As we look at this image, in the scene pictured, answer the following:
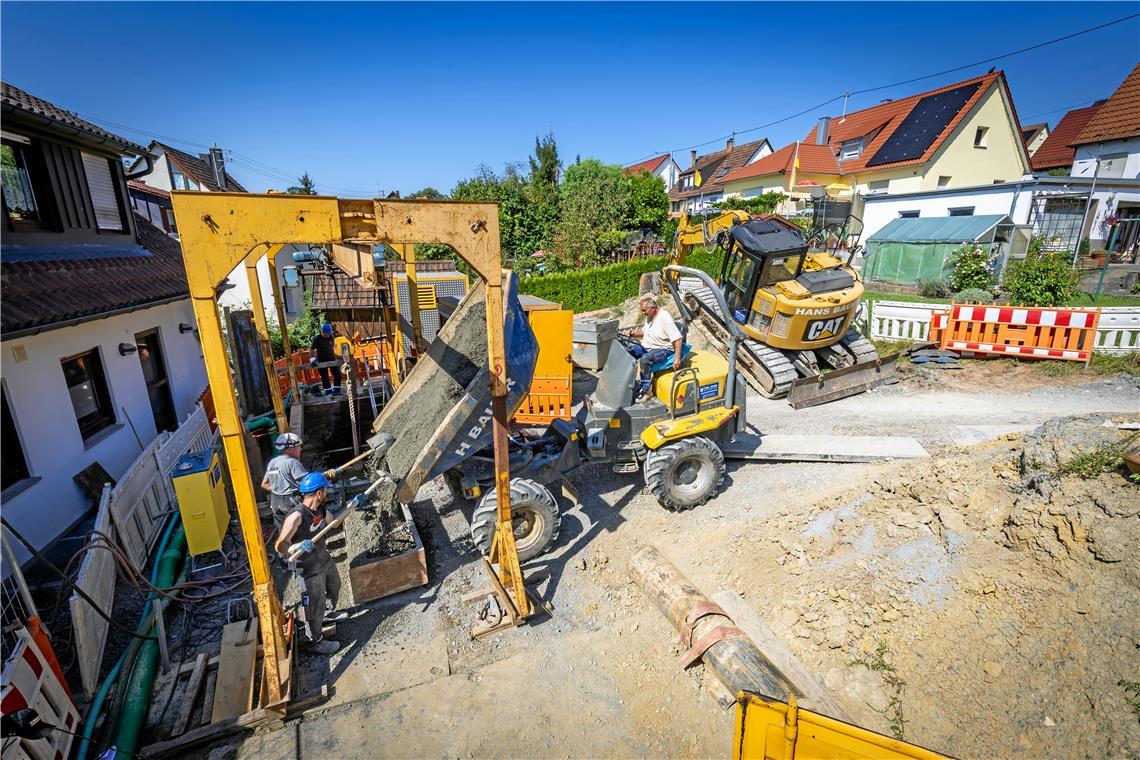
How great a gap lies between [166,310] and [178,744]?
26.0ft

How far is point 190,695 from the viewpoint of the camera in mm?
3553

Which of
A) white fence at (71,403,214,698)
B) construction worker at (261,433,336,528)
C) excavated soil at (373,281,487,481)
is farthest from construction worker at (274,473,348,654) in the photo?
white fence at (71,403,214,698)

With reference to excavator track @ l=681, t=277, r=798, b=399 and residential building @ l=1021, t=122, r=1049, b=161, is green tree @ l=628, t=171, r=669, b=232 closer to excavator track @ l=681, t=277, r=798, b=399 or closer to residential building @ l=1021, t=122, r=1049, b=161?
excavator track @ l=681, t=277, r=798, b=399

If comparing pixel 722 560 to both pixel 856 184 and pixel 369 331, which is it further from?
pixel 856 184

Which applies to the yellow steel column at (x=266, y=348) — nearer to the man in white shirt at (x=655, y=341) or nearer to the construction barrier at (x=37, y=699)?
the construction barrier at (x=37, y=699)

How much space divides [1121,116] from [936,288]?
12.7 metres

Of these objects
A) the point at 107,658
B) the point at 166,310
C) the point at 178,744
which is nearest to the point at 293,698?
the point at 178,744

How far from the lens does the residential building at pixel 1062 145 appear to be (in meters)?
26.2

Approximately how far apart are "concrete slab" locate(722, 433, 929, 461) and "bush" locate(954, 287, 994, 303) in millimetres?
6899

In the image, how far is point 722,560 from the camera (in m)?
4.83

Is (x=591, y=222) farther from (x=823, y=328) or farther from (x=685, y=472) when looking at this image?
(x=685, y=472)

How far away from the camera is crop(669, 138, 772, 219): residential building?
32781 millimetres

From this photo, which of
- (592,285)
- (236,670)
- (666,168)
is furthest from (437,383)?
(666,168)

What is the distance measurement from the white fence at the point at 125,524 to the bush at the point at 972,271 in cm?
1623
